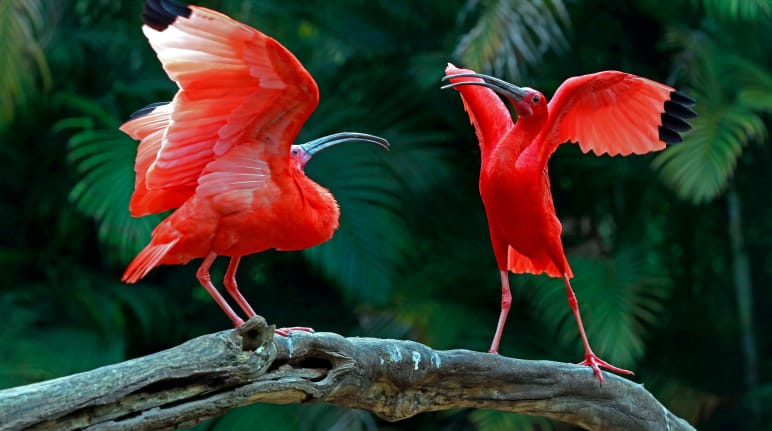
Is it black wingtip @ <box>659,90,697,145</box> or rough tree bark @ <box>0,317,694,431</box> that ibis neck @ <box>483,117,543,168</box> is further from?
rough tree bark @ <box>0,317,694,431</box>

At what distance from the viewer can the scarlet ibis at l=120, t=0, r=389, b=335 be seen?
358cm

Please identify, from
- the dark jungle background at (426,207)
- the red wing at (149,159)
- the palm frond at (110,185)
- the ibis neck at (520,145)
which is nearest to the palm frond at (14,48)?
the dark jungle background at (426,207)

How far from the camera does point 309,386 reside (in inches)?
136

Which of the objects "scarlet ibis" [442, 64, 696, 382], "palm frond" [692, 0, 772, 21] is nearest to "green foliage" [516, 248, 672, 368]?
"palm frond" [692, 0, 772, 21]

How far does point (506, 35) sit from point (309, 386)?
376cm

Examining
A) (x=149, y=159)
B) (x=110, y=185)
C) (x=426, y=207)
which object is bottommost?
(x=426, y=207)

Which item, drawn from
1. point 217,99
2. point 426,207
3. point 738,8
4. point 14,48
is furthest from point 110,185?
point 738,8

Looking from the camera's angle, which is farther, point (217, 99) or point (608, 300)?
point (608, 300)

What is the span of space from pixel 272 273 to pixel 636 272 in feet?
9.13

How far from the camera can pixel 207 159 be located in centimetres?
385

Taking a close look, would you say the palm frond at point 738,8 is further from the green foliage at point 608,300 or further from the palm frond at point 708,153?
the green foliage at point 608,300

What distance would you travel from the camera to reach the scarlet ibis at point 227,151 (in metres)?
3.58

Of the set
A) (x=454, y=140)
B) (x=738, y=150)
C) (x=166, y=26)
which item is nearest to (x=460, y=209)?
(x=454, y=140)

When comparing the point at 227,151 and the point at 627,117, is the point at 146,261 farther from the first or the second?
the point at 627,117
